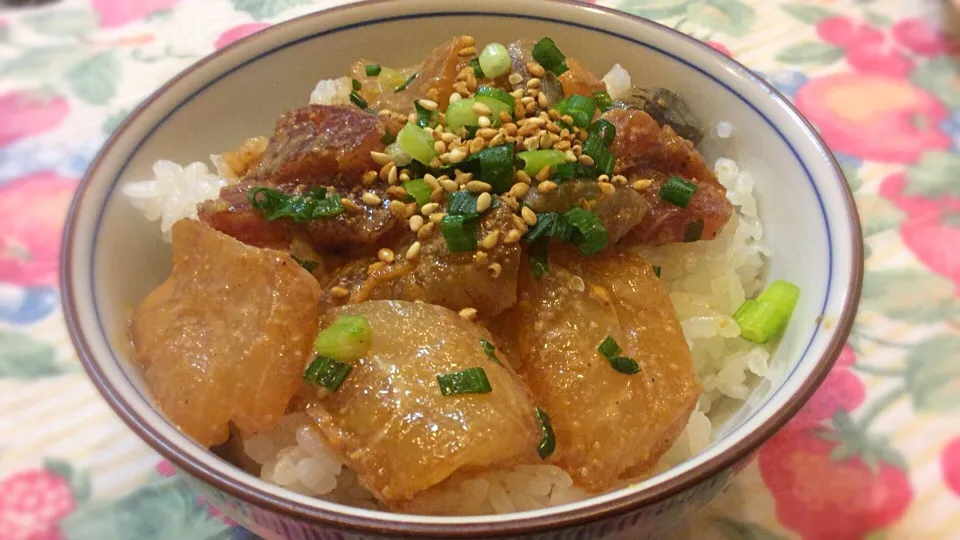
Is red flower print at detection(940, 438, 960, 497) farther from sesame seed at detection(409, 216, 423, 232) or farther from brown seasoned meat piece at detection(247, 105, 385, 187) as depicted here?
brown seasoned meat piece at detection(247, 105, 385, 187)

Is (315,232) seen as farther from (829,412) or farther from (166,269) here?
Answer: (829,412)

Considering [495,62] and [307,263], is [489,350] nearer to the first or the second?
[307,263]

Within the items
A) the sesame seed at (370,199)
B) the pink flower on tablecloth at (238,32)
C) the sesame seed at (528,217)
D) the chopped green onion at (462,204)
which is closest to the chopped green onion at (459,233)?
the chopped green onion at (462,204)

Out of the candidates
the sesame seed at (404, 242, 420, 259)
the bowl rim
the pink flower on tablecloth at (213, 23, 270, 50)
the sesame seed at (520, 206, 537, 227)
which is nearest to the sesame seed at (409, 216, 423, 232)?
the sesame seed at (404, 242, 420, 259)

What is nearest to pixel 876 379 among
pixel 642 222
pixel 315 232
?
pixel 642 222

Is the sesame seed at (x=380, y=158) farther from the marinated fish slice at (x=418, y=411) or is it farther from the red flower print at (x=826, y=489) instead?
the red flower print at (x=826, y=489)
